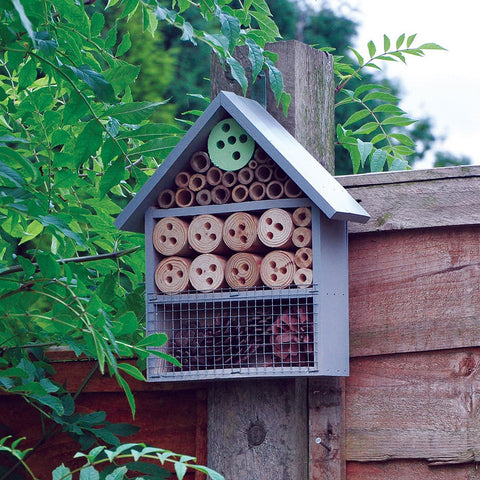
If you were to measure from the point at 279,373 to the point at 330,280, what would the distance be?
0.65ft

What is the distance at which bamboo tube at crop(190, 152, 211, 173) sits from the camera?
6.03 feet

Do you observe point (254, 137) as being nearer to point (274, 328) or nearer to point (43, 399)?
point (274, 328)

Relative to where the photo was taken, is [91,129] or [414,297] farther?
[414,297]

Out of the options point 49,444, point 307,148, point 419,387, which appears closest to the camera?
point 419,387

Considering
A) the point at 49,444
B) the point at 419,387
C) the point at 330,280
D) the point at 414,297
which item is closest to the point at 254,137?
the point at 330,280

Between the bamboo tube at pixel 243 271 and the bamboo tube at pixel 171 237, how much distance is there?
11cm

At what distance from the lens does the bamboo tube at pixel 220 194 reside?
5.94ft

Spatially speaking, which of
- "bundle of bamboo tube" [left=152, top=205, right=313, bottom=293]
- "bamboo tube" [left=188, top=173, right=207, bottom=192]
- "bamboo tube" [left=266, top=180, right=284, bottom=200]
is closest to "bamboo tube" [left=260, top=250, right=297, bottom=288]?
"bundle of bamboo tube" [left=152, top=205, right=313, bottom=293]

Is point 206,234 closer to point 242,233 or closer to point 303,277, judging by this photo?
point 242,233

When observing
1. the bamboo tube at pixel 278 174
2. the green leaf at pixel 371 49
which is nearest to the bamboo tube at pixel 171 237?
the bamboo tube at pixel 278 174

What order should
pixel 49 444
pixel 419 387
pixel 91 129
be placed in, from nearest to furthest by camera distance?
1. pixel 91 129
2. pixel 419 387
3. pixel 49 444

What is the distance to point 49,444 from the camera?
2.09 metres

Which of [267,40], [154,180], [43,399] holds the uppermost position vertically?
[267,40]

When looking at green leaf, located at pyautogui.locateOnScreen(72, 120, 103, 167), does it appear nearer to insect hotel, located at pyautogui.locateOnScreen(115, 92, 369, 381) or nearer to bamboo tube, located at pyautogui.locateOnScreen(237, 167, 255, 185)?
insect hotel, located at pyautogui.locateOnScreen(115, 92, 369, 381)
